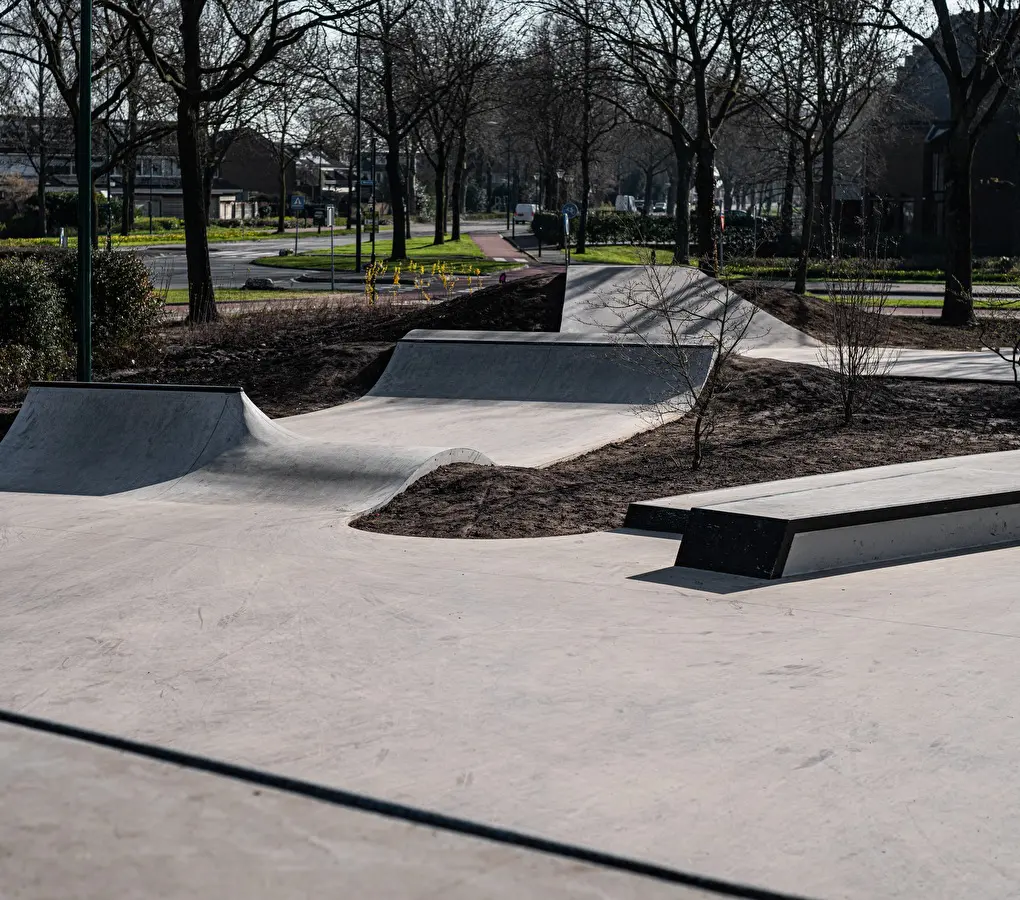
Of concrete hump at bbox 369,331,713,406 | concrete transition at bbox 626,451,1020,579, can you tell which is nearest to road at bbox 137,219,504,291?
concrete hump at bbox 369,331,713,406

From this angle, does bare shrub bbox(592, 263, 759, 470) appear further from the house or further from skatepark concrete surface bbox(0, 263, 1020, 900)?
the house

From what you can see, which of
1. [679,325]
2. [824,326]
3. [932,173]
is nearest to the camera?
[679,325]

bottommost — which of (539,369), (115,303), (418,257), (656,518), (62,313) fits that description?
(656,518)

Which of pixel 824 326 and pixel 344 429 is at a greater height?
pixel 824 326

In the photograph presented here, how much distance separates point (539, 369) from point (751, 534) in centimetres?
825

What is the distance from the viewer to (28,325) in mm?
15344

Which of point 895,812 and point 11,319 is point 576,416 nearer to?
point 11,319

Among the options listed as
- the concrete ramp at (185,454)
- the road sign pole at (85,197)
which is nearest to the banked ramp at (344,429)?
the concrete ramp at (185,454)

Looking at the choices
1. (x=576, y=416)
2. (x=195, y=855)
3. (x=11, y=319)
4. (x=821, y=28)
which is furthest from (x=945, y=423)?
(x=821, y=28)

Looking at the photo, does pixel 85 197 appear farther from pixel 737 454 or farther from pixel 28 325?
pixel 737 454

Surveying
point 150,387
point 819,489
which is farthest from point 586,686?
point 150,387

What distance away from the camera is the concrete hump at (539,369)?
14.1 m

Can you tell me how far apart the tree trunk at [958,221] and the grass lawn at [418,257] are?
19.4 metres

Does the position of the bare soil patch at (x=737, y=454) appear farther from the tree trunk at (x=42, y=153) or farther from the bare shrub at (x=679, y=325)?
the tree trunk at (x=42, y=153)
